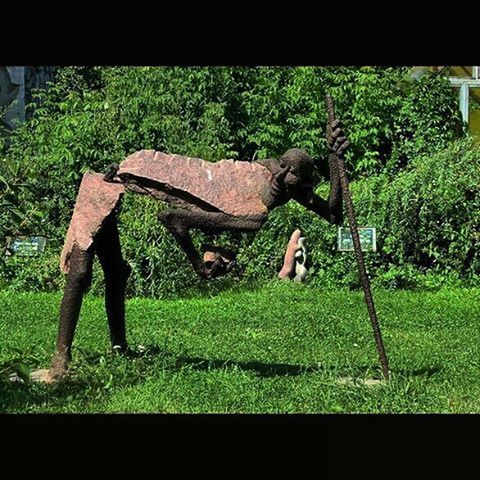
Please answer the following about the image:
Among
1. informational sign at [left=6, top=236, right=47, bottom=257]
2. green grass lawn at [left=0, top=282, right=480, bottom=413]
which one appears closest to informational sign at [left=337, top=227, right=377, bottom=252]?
green grass lawn at [left=0, top=282, right=480, bottom=413]

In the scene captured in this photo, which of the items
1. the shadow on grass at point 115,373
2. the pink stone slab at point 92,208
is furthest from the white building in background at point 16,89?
the pink stone slab at point 92,208

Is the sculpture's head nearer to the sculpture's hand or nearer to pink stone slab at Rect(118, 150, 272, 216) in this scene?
pink stone slab at Rect(118, 150, 272, 216)

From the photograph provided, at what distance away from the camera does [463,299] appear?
12.7 m

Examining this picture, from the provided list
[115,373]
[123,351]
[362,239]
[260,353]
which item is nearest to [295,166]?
[115,373]

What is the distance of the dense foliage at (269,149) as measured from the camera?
13570 millimetres

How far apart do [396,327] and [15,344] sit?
13.1ft

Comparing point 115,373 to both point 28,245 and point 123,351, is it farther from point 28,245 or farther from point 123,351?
point 28,245

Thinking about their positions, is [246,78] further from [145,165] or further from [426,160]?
[145,165]

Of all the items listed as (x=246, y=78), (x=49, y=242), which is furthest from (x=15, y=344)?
(x=246, y=78)

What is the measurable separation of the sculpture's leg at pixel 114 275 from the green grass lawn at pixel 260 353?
24 centimetres

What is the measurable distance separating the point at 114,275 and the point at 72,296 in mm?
586

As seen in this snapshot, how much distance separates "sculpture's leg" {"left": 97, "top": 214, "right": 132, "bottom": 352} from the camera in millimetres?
6965

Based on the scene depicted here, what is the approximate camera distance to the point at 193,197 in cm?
625

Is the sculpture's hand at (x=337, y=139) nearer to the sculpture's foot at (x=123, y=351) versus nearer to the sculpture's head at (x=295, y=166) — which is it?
the sculpture's head at (x=295, y=166)
